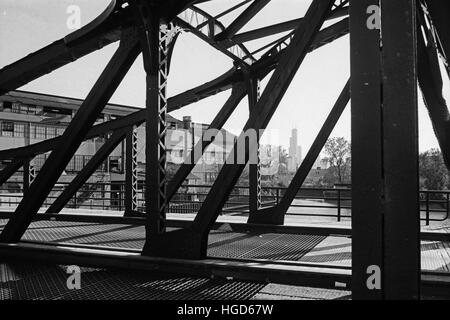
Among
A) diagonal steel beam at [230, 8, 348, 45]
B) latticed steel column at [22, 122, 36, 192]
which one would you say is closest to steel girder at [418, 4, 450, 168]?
diagonal steel beam at [230, 8, 348, 45]

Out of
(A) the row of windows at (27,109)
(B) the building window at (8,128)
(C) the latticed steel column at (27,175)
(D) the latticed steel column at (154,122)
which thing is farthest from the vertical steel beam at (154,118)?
(A) the row of windows at (27,109)

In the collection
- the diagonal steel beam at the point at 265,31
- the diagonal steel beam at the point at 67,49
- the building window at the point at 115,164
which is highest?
the diagonal steel beam at the point at 265,31

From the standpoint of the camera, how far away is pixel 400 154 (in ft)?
8.64

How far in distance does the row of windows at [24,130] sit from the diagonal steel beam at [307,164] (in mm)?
34117

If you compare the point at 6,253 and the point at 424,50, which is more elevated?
the point at 424,50

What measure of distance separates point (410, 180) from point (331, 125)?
5.11 metres

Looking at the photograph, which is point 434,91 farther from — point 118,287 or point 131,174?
point 131,174

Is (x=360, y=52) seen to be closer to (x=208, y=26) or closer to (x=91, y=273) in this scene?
(x=91, y=273)

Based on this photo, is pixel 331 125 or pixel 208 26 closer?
pixel 331 125

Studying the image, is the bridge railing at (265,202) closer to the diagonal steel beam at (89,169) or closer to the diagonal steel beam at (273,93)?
the diagonal steel beam at (89,169)

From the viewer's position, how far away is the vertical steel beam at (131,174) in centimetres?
1009

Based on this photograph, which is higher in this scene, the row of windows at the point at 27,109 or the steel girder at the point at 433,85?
the row of windows at the point at 27,109
